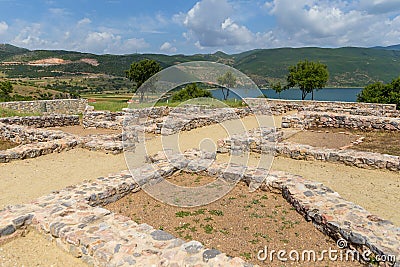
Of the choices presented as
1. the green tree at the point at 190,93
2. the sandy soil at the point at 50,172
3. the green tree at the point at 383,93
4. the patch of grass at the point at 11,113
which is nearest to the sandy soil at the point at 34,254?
the sandy soil at the point at 50,172

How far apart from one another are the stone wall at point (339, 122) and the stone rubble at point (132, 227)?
888 centimetres

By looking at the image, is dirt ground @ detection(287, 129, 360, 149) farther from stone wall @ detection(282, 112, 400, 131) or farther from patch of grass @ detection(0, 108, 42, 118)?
patch of grass @ detection(0, 108, 42, 118)

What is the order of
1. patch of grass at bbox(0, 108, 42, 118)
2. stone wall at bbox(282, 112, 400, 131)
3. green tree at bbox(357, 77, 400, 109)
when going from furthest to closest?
green tree at bbox(357, 77, 400, 109)
patch of grass at bbox(0, 108, 42, 118)
stone wall at bbox(282, 112, 400, 131)

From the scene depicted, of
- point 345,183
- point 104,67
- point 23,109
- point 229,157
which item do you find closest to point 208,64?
point 229,157

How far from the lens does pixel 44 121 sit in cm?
1680

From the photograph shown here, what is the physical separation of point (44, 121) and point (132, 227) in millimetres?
14441

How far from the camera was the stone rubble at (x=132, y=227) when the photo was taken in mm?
3916

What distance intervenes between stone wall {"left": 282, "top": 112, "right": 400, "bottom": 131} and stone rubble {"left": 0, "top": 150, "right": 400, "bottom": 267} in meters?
8.88

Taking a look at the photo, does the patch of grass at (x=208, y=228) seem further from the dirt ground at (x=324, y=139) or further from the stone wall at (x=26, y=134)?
the stone wall at (x=26, y=134)

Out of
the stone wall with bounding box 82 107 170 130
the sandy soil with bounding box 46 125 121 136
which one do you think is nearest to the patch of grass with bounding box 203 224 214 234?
the sandy soil with bounding box 46 125 121 136

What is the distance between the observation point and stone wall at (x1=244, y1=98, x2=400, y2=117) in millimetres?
17867

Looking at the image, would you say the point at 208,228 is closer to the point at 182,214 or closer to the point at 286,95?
the point at 182,214

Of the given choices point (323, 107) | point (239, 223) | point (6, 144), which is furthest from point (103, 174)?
point (323, 107)

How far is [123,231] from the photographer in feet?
15.0
